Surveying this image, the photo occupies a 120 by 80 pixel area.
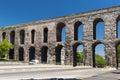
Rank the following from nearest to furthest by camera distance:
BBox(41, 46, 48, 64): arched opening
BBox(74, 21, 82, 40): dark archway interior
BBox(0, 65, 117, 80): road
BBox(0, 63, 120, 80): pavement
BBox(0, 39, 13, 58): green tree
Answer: BBox(0, 65, 117, 80): road < BBox(0, 63, 120, 80): pavement < BBox(74, 21, 82, 40): dark archway interior < BBox(41, 46, 48, 64): arched opening < BBox(0, 39, 13, 58): green tree

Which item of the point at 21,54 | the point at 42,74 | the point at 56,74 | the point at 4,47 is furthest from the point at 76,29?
the point at 42,74

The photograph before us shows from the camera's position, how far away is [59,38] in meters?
62.9

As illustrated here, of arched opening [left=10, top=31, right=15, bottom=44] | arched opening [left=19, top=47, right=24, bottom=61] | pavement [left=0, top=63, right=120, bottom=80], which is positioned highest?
arched opening [left=10, top=31, right=15, bottom=44]

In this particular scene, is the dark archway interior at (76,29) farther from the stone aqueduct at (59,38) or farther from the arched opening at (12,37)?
the arched opening at (12,37)

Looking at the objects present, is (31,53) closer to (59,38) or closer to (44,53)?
(44,53)

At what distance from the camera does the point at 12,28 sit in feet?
248

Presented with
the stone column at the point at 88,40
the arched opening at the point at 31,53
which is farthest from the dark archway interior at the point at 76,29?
the arched opening at the point at 31,53

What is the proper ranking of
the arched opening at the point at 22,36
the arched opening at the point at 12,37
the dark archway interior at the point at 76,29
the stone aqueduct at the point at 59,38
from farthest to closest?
the arched opening at the point at 12,37 → the arched opening at the point at 22,36 → the dark archway interior at the point at 76,29 → the stone aqueduct at the point at 59,38

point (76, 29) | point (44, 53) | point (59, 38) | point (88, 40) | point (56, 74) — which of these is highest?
point (76, 29)

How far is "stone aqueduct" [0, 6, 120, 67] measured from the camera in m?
51.6

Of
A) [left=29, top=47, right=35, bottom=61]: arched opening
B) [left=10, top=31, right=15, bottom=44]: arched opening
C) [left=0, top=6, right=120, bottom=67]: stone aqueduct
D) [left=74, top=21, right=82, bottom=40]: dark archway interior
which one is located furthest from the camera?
[left=10, top=31, right=15, bottom=44]: arched opening

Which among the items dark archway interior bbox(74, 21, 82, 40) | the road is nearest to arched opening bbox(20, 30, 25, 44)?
dark archway interior bbox(74, 21, 82, 40)

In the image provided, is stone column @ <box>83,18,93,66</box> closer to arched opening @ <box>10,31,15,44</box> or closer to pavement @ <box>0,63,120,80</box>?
pavement @ <box>0,63,120,80</box>

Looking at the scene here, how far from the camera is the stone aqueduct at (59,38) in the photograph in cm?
5159
